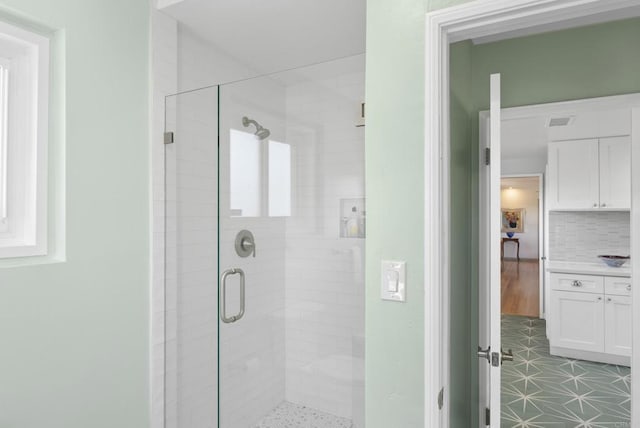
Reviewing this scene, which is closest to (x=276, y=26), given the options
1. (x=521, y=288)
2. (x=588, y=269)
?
(x=588, y=269)

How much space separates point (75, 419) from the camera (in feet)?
5.24

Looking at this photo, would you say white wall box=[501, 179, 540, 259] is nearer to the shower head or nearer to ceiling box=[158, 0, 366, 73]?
ceiling box=[158, 0, 366, 73]

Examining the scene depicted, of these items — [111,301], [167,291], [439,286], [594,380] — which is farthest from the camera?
[594,380]

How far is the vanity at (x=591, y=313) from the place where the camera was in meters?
3.82

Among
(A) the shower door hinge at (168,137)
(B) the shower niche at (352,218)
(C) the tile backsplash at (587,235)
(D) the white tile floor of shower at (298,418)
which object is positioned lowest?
(D) the white tile floor of shower at (298,418)

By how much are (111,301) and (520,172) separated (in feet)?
19.5

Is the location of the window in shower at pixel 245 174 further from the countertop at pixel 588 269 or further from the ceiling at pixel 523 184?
the ceiling at pixel 523 184

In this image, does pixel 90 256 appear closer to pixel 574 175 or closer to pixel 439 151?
pixel 439 151

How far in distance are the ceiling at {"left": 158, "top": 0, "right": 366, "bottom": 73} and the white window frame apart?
2.32ft

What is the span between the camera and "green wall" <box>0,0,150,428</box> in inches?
57.1

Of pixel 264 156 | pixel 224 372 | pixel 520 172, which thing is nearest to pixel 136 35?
pixel 264 156

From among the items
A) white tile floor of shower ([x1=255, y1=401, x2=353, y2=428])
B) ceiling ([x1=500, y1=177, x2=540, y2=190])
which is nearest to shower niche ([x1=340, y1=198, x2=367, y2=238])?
white tile floor of shower ([x1=255, y1=401, x2=353, y2=428])

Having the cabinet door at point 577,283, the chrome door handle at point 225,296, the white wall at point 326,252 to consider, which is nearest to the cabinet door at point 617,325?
the cabinet door at point 577,283

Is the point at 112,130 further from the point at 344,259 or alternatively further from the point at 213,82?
the point at 344,259
